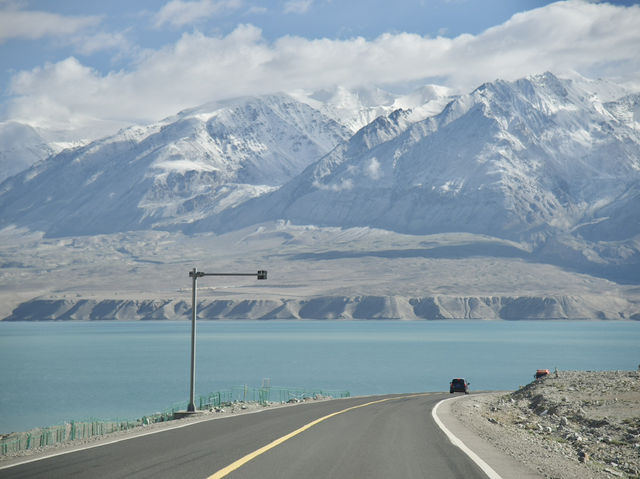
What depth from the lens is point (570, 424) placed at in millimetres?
38562

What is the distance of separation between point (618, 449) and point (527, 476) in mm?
13186

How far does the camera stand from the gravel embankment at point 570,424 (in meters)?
21.3

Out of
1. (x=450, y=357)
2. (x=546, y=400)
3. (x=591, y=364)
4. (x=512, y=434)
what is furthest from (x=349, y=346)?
(x=512, y=434)

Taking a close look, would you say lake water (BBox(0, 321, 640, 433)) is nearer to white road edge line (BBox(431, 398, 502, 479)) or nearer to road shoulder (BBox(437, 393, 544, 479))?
road shoulder (BBox(437, 393, 544, 479))

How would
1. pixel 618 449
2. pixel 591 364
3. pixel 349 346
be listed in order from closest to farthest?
pixel 618 449, pixel 591 364, pixel 349 346

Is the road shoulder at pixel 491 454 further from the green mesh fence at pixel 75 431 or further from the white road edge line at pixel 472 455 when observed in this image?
the green mesh fence at pixel 75 431

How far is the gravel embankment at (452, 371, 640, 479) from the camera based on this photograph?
21.3 metres

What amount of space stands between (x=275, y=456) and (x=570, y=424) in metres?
23.9

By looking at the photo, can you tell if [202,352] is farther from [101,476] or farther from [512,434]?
[101,476]

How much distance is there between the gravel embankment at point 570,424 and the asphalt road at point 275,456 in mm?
2515

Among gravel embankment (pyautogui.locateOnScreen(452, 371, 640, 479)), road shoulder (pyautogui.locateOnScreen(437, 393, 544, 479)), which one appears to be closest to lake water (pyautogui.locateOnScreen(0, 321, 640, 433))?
gravel embankment (pyautogui.locateOnScreen(452, 371, 640, 479))

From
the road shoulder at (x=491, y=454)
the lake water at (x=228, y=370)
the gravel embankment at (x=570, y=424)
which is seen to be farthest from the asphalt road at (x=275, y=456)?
the lake water at (x=228, y=370)

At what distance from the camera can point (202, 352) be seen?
175125 millimetres

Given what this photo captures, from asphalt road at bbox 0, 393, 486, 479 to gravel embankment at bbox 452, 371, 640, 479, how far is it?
2515mm
